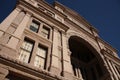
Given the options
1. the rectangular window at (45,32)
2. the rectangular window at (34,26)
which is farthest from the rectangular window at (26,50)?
the rectangular window at (45,32)

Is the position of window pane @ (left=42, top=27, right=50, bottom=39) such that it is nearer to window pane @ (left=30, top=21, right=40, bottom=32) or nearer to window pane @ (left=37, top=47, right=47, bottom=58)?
window pane @ (left=30, top=21, right=40, bottom=32)

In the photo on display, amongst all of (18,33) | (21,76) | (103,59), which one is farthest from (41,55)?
(103,59)

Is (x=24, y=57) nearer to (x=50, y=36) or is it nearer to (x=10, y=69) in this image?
(x=10, y=69)

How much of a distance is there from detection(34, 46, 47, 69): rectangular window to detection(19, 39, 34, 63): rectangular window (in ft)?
2.25

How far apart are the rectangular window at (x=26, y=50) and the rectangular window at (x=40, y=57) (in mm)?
686

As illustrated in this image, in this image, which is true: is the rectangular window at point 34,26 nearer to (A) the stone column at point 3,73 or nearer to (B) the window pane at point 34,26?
A: (B) the window pane at point 34,26

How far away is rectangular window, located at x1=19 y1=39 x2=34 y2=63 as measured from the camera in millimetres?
10097

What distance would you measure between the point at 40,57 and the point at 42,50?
38.7 inches

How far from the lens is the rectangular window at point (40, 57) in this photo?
10.6m

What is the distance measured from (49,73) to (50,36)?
17.3 feet

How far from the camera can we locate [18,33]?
419 inches

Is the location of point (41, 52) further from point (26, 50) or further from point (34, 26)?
point (34, 26)

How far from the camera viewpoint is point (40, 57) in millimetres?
11266

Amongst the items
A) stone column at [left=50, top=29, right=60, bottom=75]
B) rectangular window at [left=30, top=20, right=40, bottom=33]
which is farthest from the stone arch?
rectangular window at [left=30, top=20, right=40, bottom=33]
